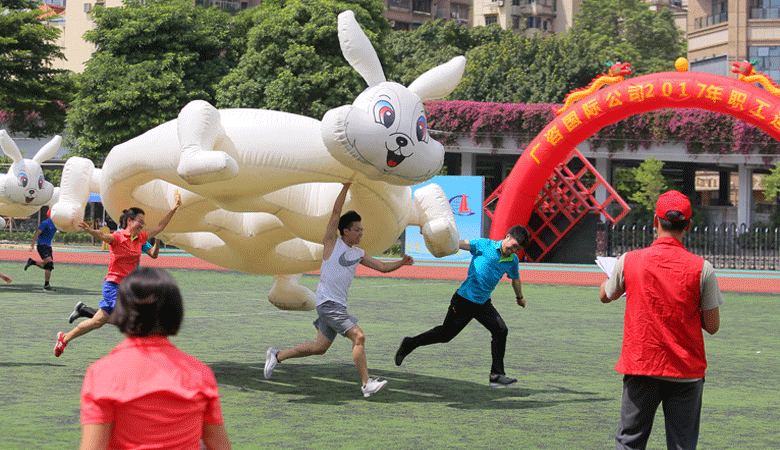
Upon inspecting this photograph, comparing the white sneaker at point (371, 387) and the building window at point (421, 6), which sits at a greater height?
the building window at point (421, 6)

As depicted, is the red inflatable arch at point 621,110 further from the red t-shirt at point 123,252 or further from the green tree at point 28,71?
the green tree at point 28,71

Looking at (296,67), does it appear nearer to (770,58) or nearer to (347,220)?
(347,220)

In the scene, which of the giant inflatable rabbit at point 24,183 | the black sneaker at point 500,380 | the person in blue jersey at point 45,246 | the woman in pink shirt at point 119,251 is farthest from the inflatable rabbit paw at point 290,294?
the person in blue jersey at point 45,246

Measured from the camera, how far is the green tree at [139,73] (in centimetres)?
3158

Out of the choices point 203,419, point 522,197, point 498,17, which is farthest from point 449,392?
point 498,17

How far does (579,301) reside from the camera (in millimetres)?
16594

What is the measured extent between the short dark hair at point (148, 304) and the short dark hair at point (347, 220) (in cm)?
456

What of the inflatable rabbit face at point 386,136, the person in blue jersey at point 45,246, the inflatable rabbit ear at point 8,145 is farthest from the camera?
the person in blue jersey at point 45,246

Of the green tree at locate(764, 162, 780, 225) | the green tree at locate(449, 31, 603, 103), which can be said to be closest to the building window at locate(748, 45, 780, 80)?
the green tree at locate(449, 31, 603, 103)

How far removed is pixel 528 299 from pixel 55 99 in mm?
24421

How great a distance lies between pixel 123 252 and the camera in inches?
336

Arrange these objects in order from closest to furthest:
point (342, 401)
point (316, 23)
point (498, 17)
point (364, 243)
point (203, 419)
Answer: point (203, 419) → point (342, 401) → point (364, 243) → point (316, 23) → point (498, 17)

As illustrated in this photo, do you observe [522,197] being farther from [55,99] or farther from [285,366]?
[55,99]

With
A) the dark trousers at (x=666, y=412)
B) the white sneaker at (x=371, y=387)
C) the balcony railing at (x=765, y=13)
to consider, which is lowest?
the white sneaker at (x=371, y=387)
